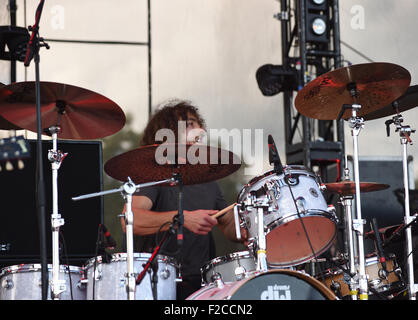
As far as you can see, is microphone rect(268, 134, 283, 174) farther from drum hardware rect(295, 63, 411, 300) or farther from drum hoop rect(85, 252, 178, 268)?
drum hoop rect(85, 252, 178, 268)

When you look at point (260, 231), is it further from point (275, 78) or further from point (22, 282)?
point (275, 78)

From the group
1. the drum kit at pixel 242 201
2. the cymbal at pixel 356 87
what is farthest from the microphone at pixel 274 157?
the cymbal at pixel 356 87

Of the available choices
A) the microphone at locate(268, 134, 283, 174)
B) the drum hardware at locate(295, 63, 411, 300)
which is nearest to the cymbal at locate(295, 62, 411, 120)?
the drum hardware at locate(295, 63, 411, 300)

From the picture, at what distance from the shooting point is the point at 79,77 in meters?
5.75

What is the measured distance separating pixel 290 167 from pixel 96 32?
3.19 meters

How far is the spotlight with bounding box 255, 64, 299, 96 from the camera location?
5441 mm

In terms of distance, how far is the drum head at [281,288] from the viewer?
2.54 meters

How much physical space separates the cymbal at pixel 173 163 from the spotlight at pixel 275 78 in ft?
7.41

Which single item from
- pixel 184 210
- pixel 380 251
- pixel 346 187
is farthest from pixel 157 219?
pixel 380 251

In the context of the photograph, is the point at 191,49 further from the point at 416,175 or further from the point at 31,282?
the point at 31,282

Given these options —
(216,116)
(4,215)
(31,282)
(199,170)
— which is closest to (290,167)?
(199,170)

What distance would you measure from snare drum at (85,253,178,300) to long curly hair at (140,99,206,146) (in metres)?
1.13

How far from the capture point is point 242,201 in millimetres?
3086

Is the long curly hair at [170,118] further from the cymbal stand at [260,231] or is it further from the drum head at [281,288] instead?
the drum head at [281,288]
